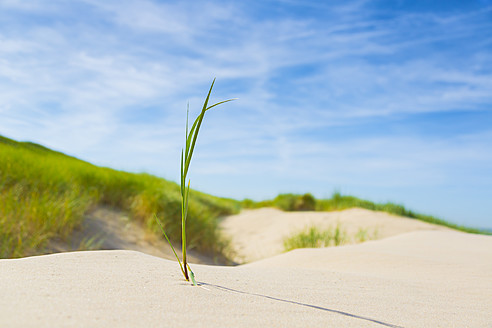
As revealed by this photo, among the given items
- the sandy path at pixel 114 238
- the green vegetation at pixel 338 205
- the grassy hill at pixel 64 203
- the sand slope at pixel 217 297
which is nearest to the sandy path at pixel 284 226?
the green vegetation at pixel 338 205

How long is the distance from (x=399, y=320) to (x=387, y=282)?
0.84 meters

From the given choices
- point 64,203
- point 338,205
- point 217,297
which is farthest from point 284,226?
point 217,297

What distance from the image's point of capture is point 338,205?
35.6 feet

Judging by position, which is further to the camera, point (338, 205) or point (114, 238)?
point (338, 205)

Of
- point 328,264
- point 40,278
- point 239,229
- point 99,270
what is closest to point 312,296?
point 99,270

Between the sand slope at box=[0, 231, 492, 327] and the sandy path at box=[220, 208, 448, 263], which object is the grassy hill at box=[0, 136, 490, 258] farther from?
the sand slope at box=[0, 231, 492, 327]

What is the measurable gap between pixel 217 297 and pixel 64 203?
142 inches

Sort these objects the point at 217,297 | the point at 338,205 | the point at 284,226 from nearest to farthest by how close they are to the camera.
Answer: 1. the point at 217,297
2. the point at 284,226
3. the point at 338,205

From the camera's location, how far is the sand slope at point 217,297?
4.08ft

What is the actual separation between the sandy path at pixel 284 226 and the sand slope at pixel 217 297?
398 cm

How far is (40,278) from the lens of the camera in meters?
1.60

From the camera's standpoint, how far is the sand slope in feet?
4.08

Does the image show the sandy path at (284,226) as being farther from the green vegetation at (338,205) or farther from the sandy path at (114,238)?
the sandy path at (114,238)

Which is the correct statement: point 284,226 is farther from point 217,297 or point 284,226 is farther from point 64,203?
point 217,297
